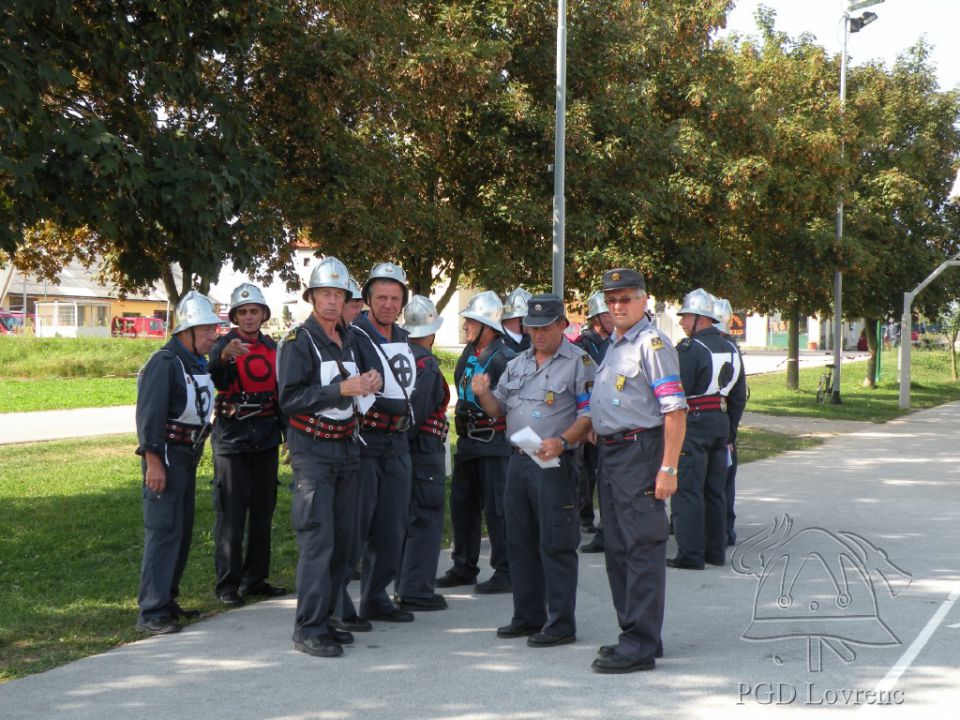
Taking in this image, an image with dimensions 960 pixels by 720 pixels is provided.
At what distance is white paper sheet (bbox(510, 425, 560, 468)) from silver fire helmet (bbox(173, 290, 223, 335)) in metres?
2.08

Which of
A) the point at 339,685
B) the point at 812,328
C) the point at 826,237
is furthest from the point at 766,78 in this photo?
the point at 812,328

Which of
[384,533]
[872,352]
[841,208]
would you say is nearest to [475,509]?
[384,533]

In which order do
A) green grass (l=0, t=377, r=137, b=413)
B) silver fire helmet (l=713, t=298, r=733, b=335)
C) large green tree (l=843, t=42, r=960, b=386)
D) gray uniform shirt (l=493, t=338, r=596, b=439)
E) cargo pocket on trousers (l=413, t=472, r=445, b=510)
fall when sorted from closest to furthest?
1. gray uniform shirt (l=493, t=338, r=596, b=439)
2. cargo pocket on trousers (l=413, t=472, r=445, b=510)
3. silver fire helmet (l=713, t=298, r=733, b=335)
4. green grass (l=0, t=377, r=137, b=413)
5. large green tree (l=843, t=42, r=960, b=386)

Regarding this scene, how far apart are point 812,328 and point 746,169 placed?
61.9 metres

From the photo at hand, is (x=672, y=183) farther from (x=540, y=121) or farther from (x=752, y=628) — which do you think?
(x=752, y=628)

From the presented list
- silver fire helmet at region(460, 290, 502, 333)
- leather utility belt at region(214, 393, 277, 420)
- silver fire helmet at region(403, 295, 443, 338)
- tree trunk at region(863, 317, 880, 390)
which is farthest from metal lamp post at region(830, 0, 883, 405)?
leather utility belt at region(214, 393, 277, 420)

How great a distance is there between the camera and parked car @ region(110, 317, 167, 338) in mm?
52938

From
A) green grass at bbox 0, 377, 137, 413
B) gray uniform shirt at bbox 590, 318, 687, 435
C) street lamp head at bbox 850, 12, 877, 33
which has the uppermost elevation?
street lamp head at bbox 850, 12, 877, 33

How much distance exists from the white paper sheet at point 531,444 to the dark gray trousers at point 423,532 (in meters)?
1.40

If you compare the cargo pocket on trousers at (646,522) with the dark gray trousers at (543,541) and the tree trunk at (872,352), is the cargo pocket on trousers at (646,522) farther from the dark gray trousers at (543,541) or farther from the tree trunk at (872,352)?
the tree trunk at (872,352)

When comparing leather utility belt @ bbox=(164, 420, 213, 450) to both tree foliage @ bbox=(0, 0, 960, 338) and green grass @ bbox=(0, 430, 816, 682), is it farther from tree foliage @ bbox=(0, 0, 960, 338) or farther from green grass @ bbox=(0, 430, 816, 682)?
tree foliage @ bbox=(0, 0, 960, 338)

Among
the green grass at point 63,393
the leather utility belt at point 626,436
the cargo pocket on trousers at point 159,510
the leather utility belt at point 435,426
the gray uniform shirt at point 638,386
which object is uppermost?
the gray uniform shirt at point 638,386

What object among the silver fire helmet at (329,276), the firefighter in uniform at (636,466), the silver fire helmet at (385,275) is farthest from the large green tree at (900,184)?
the silver fire helmet at (329,276)

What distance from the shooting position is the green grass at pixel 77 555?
243 inches
